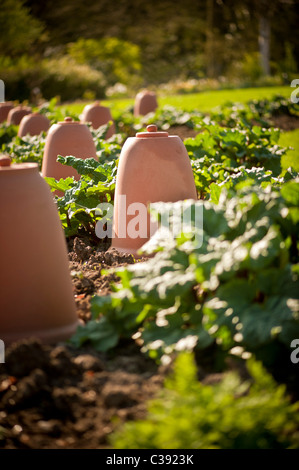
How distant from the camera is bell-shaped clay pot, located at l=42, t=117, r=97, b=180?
5.55 metres

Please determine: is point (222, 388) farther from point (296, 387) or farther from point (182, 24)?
point (182, 24)

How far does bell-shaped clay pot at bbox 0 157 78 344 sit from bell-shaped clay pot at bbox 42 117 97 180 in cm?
282

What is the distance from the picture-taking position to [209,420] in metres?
1.80

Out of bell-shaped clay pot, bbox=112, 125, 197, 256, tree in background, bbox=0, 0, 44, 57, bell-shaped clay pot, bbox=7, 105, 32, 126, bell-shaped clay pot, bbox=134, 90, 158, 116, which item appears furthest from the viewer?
tree in background, bbox=0, 0, 44, 57

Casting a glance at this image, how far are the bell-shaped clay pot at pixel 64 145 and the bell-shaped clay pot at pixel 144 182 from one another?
168 centimetres

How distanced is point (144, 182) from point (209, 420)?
7.59ft

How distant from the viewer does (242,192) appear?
2.78 m

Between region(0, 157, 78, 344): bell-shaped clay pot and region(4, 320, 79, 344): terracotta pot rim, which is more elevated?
region(0, 157, 78, 344): bell-shaped clay pot
